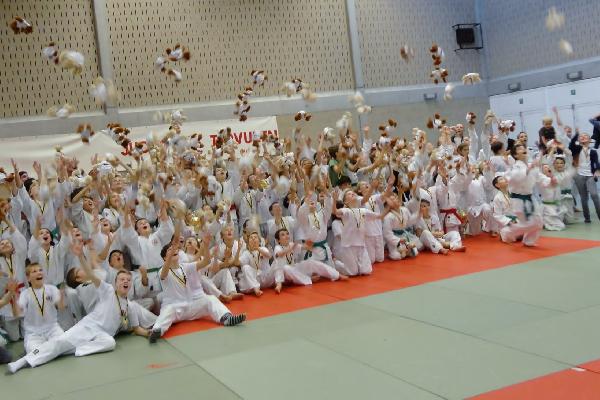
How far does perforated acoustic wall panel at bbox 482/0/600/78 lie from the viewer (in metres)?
Result: 14.8

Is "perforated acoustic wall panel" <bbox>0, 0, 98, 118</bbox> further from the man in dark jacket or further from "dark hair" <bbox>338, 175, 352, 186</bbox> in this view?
the man in dark jacket

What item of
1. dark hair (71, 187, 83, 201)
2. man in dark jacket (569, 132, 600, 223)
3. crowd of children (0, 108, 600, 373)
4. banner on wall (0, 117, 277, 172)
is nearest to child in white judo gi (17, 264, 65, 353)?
crowd of children (0, 108, 600, 373)

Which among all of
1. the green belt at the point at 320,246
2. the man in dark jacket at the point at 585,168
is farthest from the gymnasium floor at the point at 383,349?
the man in dark jacket at the point at 585,168

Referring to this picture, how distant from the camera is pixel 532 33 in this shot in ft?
53.3

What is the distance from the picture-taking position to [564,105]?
15219mm

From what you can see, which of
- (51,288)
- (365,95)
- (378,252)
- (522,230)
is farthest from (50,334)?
(365,95)

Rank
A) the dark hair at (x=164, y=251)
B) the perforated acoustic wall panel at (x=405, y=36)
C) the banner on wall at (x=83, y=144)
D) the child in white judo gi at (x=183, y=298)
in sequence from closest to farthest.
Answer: the child in white judo gi at (x=183, y=298)
the dark hair at (x=164, y=251)
the banner on wall at (x=83, y=144)
the perforated acoustic wall panel at (x=405, y=36)

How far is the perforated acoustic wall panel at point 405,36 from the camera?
53.5ft

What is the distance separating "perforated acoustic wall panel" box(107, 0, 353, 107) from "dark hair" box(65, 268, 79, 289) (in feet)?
23.6

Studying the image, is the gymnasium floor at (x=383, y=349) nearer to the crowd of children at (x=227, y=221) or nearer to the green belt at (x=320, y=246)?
the crowd of children at (x=227, y=221)

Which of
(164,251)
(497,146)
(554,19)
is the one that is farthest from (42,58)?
(554,19)

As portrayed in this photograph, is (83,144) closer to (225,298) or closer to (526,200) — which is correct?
(225,298)

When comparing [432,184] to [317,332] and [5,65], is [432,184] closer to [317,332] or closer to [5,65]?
[317,332]

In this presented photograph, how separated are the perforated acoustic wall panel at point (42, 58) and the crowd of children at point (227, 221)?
7.80 feet
